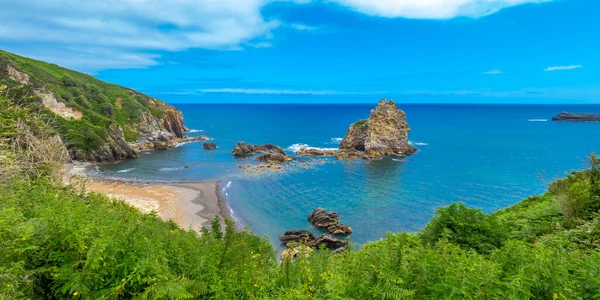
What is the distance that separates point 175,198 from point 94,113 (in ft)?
158

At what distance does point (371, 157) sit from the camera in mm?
80188

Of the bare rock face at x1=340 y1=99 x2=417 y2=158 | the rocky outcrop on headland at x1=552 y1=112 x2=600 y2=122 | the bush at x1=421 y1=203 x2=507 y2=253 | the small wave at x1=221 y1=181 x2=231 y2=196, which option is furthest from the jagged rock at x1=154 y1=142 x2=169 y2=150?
the rocky outcrop on headland at x1=552 y1=112 x2=600 y2=122

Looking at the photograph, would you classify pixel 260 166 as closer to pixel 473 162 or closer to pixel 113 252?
pixel 473 162

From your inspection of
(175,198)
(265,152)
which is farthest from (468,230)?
(265,152)

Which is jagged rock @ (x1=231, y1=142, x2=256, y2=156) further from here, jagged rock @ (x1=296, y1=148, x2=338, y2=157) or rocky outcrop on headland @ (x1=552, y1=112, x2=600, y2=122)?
rocky outcrop on headland @ (x1=552, y1=112, x2=600, y2=122)

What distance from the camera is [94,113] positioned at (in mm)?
77750

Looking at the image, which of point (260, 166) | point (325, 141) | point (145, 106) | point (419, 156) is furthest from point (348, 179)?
point (145, 106)

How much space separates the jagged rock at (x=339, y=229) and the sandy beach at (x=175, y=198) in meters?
13.8

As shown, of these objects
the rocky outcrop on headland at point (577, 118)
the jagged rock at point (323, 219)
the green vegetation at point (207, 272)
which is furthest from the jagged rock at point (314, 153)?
the rocky outcrop on headland at point (577, 118)

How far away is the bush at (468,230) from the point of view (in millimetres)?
14211

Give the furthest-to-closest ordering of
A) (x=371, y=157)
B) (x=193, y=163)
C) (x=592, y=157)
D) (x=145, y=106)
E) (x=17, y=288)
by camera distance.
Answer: (x=145, y=106) → (x=371, y=157) → (x=193, y=163) → (x=592, y=157) → (x=17, y=288)

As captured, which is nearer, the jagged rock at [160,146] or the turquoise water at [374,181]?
the turquoise water at [374,181]

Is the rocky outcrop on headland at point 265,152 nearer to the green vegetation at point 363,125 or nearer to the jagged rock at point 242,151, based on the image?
the jagged rock at point 242,151

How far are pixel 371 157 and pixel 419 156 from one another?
44.8ft
